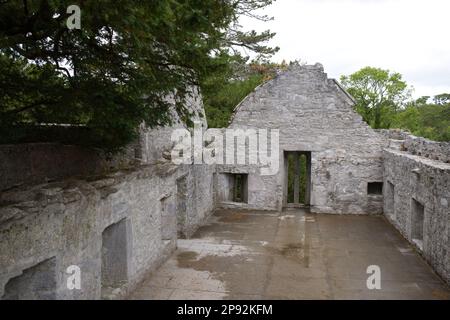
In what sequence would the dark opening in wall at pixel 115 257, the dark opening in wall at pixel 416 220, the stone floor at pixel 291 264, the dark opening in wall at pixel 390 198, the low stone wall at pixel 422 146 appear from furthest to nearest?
the dark opening in wall at pixel 390 198 → the dark opening in wall at pixel 416 220 → the low stone wall at pixel 422 146 → the stone floor at pixel 291 264 → the dark opening in wall at pixel 115 257

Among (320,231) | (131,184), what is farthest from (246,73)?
(131,184)

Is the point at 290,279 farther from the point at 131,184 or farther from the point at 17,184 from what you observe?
the point at 17,184

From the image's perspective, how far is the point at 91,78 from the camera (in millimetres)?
4918

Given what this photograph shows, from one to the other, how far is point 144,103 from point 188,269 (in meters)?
4.05

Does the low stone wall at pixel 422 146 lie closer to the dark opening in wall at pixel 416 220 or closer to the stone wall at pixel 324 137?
the stone wall at pixel 324 137

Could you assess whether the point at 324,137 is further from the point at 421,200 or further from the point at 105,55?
the point at 105,55

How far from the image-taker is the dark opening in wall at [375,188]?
14.0 m

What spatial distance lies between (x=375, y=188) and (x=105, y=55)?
11442 mm

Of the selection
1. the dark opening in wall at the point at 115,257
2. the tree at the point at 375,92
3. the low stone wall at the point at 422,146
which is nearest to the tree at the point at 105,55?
the dark opening in wall at the point at 115,257

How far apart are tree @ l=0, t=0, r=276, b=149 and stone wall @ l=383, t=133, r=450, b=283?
5.16 meters

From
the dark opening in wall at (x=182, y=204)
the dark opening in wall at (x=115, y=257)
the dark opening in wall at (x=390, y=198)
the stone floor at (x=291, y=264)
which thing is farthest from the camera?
the dark opening in wall at (x=390, y=198)

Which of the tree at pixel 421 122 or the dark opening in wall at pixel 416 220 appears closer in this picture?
the dark opening in wall at pixel 416 220

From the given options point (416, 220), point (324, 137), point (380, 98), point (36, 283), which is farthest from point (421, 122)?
point (36, 283)

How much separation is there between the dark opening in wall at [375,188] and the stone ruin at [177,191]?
0.03m
